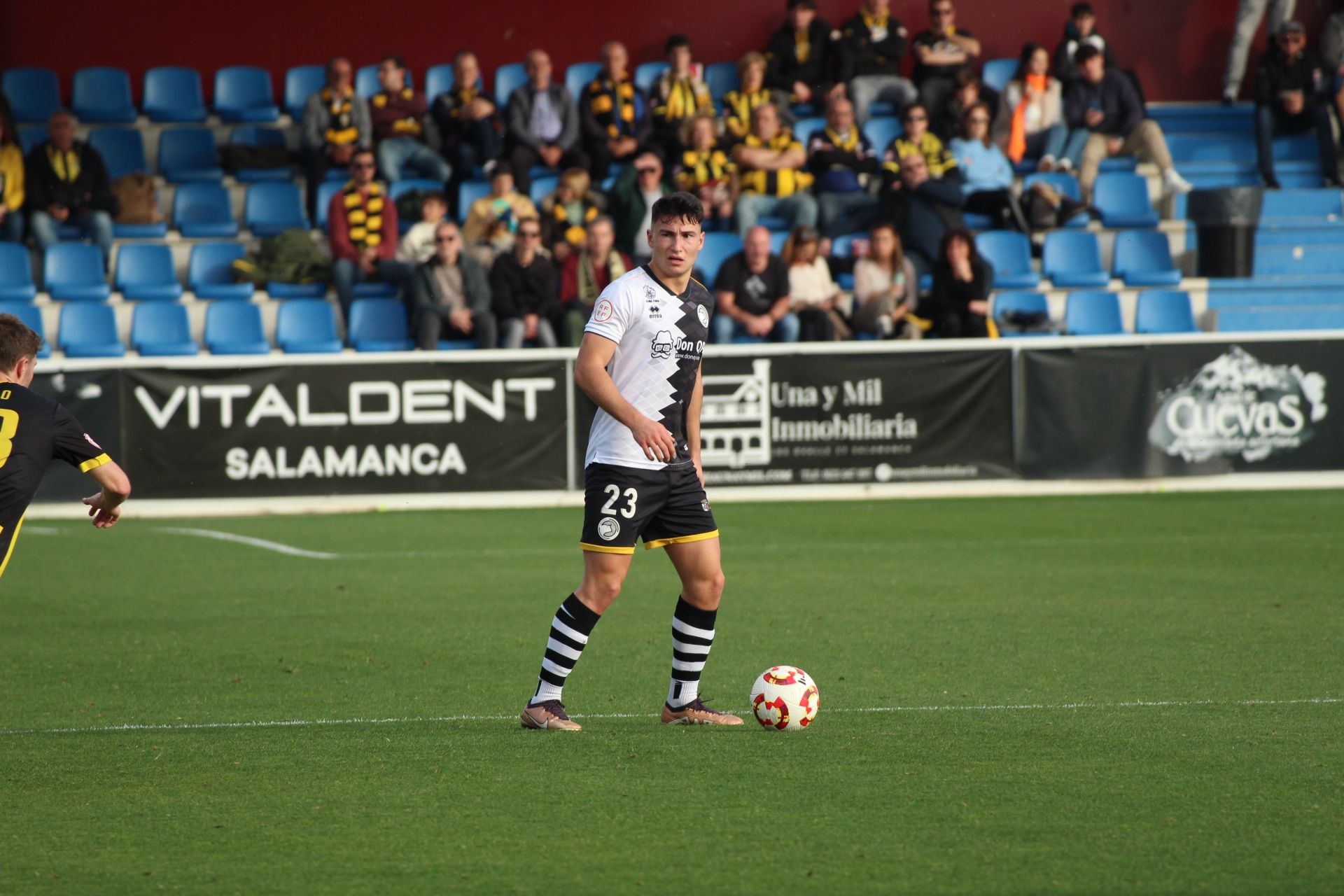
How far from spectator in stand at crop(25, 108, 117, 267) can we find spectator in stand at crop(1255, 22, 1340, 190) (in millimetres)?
13811

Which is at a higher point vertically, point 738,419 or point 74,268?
point 74,268

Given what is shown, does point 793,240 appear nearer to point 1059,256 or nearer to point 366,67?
point 1059,256

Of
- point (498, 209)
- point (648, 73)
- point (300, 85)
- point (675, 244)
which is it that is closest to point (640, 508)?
point (675, 244)

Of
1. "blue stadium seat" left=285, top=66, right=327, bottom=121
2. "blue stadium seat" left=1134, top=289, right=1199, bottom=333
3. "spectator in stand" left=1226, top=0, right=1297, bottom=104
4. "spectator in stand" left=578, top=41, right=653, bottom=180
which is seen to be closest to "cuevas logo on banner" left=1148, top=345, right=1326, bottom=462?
"blue stadium seat" left=1134, top=289, right=1199, bottom=333

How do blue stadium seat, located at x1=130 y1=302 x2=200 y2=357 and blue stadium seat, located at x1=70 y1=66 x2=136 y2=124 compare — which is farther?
blue stadium seat, located at x1=70 y1=66 x2=136 y2=124

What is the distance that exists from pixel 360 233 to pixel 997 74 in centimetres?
880

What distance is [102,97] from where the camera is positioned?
20484 millimetres

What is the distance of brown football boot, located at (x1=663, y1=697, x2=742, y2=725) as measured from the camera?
6.21 metres

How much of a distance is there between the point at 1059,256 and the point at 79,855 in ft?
53.1

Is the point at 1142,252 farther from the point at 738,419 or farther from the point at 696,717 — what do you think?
the point at 696,717

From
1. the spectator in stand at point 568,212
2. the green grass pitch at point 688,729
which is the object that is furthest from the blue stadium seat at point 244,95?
the green grass pitch at point 688,729

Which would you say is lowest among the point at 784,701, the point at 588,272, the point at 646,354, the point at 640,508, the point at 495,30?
the point at 784,701

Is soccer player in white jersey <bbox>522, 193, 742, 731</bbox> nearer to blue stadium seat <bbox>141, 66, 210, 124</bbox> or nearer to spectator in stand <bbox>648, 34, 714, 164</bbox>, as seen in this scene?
spectator in stand <bbox>648, 34, 714, 164</bbox>

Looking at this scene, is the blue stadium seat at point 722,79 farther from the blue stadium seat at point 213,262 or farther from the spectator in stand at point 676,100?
the blue stadium seat at point 213,262
